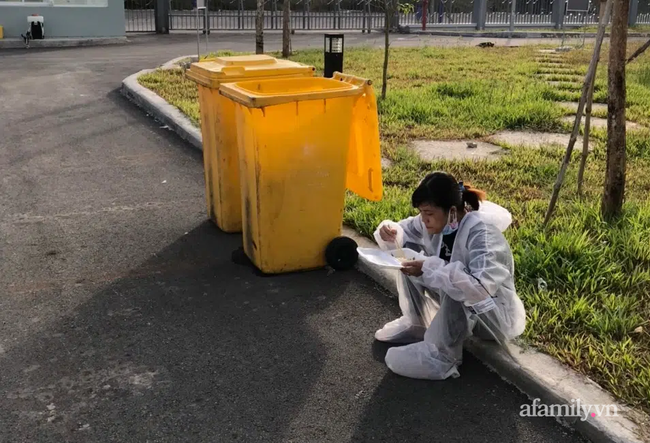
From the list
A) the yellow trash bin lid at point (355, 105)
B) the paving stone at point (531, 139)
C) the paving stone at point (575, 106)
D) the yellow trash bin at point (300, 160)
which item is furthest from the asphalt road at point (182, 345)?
the paving stone at point (575, 106)

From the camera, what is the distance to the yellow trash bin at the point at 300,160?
4.01 metres

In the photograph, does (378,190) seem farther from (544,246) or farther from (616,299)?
(616,299)

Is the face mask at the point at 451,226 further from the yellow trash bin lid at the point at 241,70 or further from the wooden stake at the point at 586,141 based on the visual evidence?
the wooden stake at the point at 586,141

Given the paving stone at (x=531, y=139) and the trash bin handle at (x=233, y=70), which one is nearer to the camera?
the trash bin handle at (x=233, y=70)

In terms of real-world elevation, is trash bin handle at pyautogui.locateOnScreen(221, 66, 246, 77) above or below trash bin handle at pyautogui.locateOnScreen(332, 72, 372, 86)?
above

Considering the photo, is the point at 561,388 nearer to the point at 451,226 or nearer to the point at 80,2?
the point at 451,226

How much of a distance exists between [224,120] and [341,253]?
1.20 meters

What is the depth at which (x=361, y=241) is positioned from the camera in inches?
184

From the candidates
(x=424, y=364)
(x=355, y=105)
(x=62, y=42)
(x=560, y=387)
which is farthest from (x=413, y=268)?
(x=62, y=42)

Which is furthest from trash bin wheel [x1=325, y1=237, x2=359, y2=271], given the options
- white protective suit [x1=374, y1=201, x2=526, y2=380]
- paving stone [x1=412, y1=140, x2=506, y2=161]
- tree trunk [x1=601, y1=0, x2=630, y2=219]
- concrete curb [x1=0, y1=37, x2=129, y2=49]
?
concrete curb [x1=0, y1=37, x2=129, y2=49]

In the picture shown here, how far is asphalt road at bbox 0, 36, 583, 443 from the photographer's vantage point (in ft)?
9.48

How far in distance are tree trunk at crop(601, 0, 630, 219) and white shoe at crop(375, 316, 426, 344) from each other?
1.91 metres

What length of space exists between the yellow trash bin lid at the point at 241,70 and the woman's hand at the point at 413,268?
80.4 inches

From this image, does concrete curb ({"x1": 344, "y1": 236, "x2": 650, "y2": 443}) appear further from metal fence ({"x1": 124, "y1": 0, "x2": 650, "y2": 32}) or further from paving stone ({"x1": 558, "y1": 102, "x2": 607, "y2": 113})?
metal fence ({"x1": 124, "y1": 0, "x2": 650, "y2": 32})
